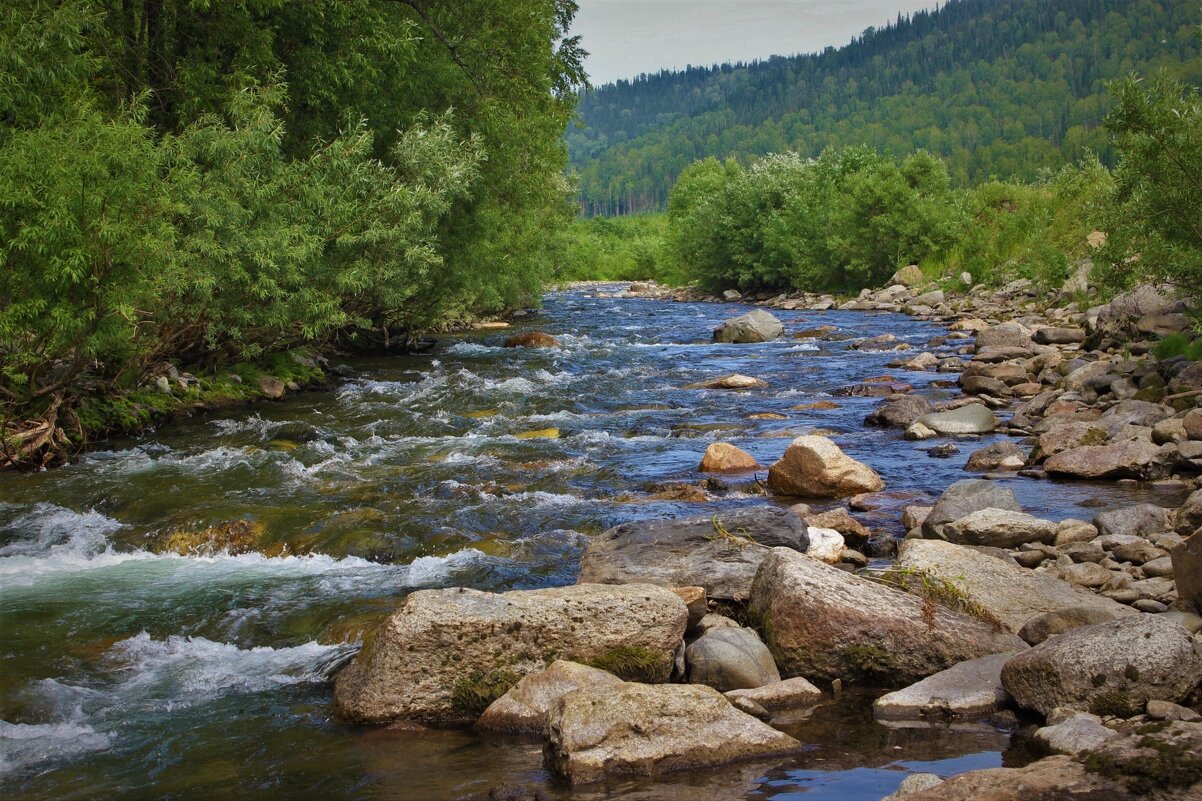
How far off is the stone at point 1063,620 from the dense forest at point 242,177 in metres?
10.3

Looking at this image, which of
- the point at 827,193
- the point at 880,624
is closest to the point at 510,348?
the point at 880,624

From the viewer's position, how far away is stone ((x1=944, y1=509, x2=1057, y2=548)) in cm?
888

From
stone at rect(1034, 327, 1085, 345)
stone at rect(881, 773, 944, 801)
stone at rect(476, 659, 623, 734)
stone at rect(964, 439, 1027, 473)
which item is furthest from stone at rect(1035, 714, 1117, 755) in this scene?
stone at rect(1034, 327, 1085, 345)

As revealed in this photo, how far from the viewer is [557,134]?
101ft

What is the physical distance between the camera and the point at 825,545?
883cm

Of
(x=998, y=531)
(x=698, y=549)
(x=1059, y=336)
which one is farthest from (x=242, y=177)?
(x=1059, y=336)

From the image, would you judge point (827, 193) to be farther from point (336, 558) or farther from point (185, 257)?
point (336, 558)

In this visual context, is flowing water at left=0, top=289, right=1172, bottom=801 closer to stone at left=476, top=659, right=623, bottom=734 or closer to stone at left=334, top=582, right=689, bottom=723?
stone at left=476, top=659, right=623, bottom=734

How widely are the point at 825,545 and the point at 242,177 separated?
1185cm

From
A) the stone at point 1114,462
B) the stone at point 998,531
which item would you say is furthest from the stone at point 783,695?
the stone at point 1114,462

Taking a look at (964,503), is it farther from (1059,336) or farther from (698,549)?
(1059,336)

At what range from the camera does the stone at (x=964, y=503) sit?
9266 mm

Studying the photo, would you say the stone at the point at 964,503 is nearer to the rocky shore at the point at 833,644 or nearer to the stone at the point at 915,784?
the rocky shore at the point at 833,644

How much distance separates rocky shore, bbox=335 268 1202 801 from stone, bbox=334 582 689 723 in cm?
1
